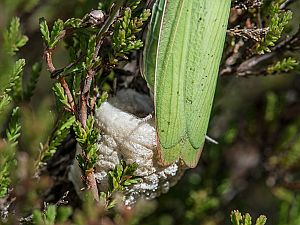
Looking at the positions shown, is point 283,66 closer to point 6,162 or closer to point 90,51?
point 90,51

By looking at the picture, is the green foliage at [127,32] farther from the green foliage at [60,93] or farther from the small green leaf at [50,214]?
the small green leaf at [50,214]

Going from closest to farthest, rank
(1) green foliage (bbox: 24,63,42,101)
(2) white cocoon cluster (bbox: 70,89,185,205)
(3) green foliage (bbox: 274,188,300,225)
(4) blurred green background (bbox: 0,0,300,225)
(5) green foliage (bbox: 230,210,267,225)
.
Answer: (5) green foliage (bbox: 230,210,267,225)
(2) white cocoon cluster (bbox: 70,89,185,205)
(1) green foliage (bbox: 24,63,42,101)
(3) green foliage (bbox: 274,188,300,225)
(4) blurred green background (bbox: 0,0,300,225)

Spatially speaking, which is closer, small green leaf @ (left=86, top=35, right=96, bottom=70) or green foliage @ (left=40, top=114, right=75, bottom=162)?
small green leaf @ (left=86, top=35, right=96, bottom=70)

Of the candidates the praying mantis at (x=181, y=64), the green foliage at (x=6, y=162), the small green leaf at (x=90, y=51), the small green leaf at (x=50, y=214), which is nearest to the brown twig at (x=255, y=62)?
the praying mantis at (x=181, y=64)

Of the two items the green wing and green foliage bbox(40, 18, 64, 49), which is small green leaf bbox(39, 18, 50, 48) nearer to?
green foliage bbox(40, 18, 64, 49)

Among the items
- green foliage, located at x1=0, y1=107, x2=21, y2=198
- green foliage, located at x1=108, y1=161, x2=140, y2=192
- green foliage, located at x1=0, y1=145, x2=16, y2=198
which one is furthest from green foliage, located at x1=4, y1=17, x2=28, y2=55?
green foliage, located at x1=108, y1=161, x2=140, y2=192

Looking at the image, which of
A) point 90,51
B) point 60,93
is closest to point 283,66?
point 90,51

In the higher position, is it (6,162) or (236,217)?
(6,162)

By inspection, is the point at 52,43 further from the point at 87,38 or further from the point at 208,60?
the point at 208,60
